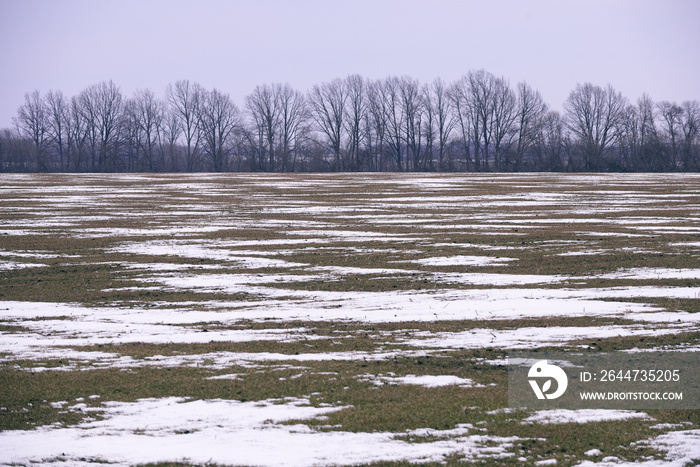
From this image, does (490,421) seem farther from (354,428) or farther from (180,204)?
(180,204)

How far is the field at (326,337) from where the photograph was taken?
6.86m

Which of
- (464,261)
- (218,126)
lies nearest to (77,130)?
(218,126)

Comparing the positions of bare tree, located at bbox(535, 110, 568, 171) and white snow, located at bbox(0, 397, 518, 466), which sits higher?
bare tree, located at bbox(535, 110, 568, 171)

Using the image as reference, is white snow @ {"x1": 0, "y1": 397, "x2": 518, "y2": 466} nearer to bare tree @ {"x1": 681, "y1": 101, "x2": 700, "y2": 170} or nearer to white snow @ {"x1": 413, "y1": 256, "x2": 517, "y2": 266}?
white snow @ {"x1": 413, "y1": 256, "x2": 517, "y2": 266}

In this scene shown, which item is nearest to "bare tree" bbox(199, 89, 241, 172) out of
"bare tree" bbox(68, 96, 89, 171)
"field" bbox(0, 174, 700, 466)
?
"bare tree" bbox(68, 96, 89, 171)

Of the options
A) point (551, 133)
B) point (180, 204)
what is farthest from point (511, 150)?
point (180, 204)

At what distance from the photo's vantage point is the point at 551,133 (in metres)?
107

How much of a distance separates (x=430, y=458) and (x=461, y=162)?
103 m

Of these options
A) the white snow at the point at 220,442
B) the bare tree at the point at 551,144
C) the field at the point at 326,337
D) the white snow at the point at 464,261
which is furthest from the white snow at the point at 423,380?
the bare tree at the point at 551,144

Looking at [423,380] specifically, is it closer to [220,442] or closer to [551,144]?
[220,442]

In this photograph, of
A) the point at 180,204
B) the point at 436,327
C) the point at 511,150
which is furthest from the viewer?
A: the point at 511,150

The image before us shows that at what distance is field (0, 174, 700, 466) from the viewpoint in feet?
22.5

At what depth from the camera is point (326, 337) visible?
11.1m

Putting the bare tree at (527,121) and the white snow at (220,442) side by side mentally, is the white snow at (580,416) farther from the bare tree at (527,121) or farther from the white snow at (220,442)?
the bare tree at (527,121)
